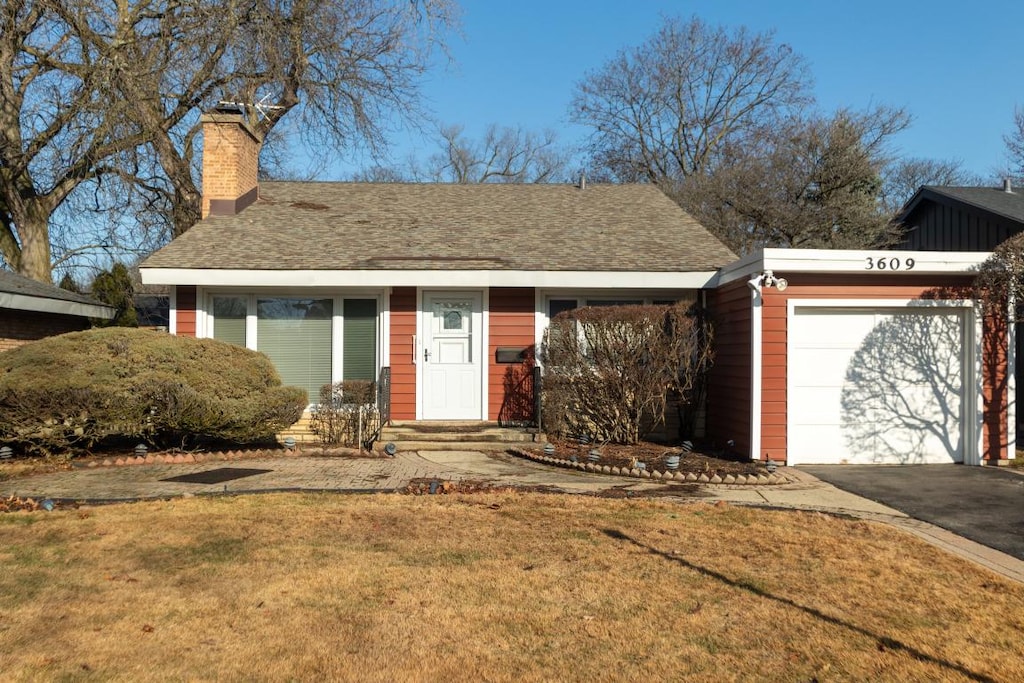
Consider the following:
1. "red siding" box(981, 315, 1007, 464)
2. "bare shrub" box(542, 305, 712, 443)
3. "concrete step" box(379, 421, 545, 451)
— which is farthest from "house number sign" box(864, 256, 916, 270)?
"concrete step" box(379, 421, 545, 451)

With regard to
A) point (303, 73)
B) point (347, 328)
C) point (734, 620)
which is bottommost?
point (734, 620)

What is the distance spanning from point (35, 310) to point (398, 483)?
8485 millimetres

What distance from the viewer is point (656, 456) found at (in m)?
9.55

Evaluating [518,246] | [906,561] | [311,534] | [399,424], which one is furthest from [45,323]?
[906,561]

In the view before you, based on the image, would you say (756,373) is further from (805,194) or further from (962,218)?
(805,194)

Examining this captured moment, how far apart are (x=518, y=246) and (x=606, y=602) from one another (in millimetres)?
8583

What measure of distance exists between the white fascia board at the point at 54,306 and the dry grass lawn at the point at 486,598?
699cm

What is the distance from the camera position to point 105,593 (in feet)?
14.8

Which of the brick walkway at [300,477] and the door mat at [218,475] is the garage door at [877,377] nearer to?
the brick walkway at [300,477]

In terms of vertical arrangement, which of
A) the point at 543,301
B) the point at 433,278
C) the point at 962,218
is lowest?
the point at 543,301

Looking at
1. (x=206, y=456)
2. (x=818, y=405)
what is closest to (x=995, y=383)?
(x=818, y=405)

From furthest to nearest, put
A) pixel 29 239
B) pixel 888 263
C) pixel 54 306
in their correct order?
pixel 29 239 → pixel 54 306 → pixel 888 263

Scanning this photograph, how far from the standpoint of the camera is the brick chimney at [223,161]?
44.2 ft

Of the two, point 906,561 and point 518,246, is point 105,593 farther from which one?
point 518,246
